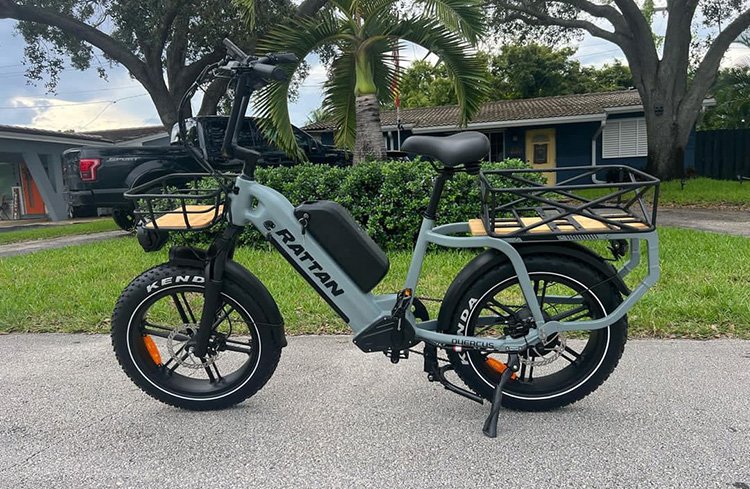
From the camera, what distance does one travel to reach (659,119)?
1474 cm

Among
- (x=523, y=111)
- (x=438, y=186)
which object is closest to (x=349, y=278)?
(x=438, y=186)

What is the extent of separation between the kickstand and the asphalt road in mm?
47

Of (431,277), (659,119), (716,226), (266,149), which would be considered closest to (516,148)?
(659,119)

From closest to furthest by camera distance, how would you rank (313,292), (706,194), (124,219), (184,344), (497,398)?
(497,398) < (184,344) < (313,292) < (124,219) < (706,194)

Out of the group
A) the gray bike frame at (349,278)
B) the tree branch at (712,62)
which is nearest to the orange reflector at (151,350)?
the gray bike frame at (349,278)

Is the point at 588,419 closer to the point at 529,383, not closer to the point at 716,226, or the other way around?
the point at 529,383

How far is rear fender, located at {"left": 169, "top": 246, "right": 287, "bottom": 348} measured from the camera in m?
2.72

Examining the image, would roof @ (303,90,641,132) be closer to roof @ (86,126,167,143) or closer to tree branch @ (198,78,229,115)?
tree branch @ (198,78,229,115)

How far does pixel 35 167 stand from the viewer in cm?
1730

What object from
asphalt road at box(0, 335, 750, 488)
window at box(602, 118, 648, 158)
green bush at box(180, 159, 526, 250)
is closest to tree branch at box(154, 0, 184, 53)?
green bush at box(180, 159, 526, 250)

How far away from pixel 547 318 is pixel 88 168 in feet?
26.0

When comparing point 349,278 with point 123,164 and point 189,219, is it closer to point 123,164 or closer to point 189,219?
point 189,219

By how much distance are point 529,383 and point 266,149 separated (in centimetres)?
731

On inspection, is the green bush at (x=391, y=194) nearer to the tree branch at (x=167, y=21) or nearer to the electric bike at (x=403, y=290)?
the electric bike at (x=403, y=290)
